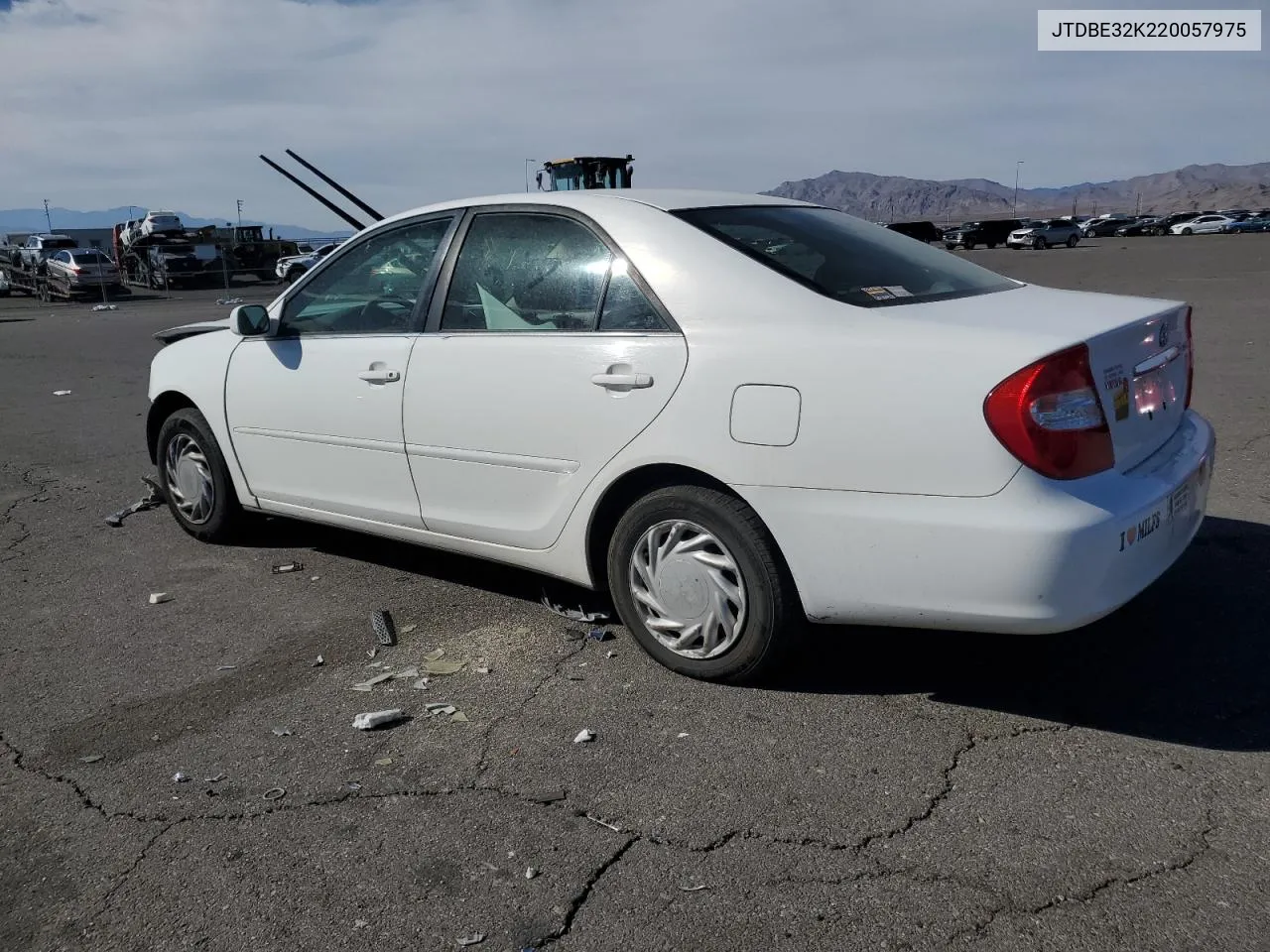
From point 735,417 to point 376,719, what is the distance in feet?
4.91

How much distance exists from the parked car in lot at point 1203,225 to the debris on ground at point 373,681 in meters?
75.0

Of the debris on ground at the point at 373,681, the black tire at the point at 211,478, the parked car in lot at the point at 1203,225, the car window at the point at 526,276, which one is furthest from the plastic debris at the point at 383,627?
the parked car in lot at the point at 1203,225

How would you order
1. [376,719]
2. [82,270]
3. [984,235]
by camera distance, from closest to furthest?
[376,719] → [82,270] → [984,235]

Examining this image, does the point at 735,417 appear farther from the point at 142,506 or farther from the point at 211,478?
the point at 142,506

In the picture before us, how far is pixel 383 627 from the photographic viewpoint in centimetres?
437

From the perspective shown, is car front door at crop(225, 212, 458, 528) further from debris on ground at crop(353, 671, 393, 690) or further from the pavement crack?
the pavement crack

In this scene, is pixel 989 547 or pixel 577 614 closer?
pixel 989 547

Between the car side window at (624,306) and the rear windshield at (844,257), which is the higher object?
the rear windshield at (844,257)

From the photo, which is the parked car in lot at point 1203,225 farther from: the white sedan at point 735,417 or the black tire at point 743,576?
the black tire at point 743,576

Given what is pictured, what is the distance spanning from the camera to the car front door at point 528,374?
3.70 metres

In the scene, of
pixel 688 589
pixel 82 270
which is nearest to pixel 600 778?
pixel 688 589

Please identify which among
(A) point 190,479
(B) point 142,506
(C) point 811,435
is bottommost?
(B) point 142,506

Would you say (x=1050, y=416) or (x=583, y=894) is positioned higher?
(x=1050, y=416)

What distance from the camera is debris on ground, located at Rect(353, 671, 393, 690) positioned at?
385 cm
